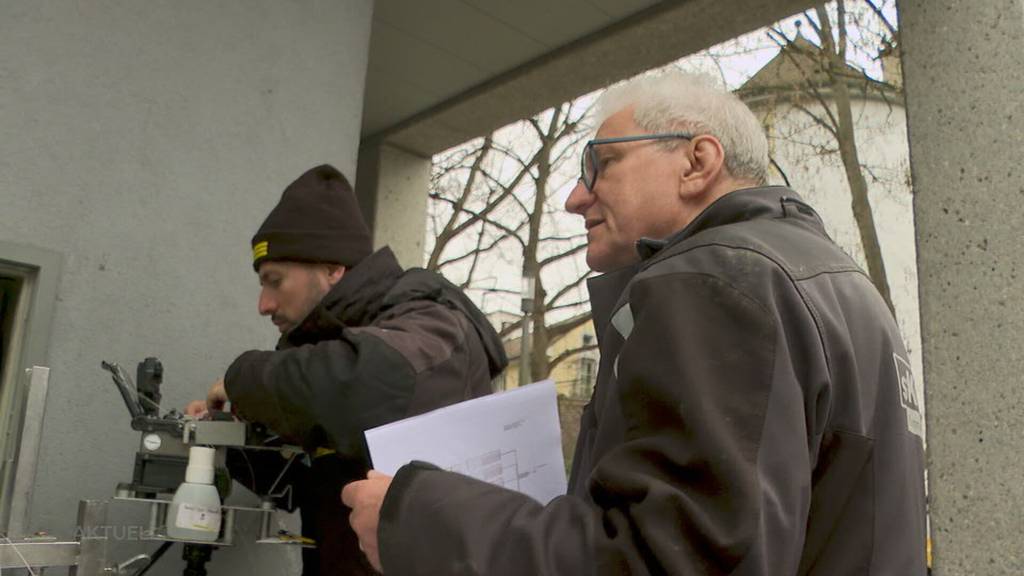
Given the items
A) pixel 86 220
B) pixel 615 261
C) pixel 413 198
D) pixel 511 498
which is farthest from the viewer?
pixel 413 198

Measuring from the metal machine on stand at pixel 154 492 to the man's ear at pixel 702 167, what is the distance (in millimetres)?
1388

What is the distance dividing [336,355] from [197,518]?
494 mm

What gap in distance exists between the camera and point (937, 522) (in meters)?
2.71

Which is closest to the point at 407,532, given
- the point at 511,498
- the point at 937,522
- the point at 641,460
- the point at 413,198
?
the point at 511,498

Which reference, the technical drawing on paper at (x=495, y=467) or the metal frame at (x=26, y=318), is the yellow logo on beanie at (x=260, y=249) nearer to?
the metal frame at (x=26, y=318)

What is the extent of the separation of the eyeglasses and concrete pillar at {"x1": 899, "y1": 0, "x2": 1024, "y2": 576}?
1600 millimetres

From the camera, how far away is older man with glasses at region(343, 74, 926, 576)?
3.19ft

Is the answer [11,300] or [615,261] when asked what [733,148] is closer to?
[615,261]

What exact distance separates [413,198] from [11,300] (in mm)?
4063

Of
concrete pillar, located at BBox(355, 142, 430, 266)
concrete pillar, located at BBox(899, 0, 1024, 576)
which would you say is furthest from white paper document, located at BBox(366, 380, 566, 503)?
concrete pillar, located at BBox(355, 142, 430, 266)

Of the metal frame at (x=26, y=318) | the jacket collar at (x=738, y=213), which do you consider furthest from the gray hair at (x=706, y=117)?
the metal frame at (x=26, y=318)

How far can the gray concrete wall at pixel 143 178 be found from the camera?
2.81 meters

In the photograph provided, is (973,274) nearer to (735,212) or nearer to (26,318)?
(735,212)

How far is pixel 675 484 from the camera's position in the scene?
98cm
